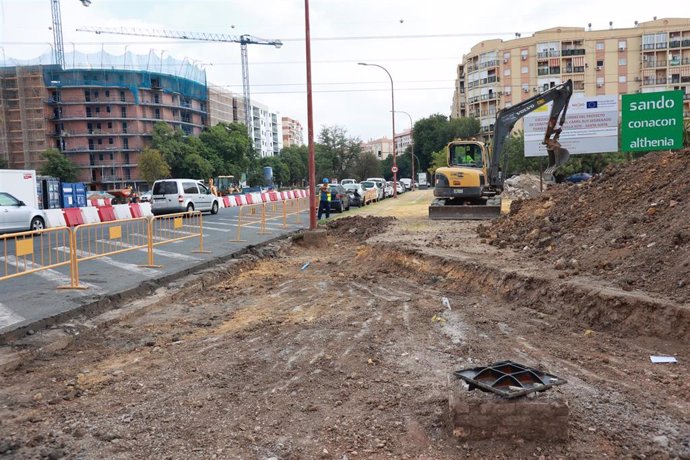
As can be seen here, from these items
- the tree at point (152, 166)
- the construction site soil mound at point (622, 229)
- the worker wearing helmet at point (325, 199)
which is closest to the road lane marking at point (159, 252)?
the construction site soil mound at point (622, 229)

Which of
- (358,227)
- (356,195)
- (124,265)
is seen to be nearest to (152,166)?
(356,195)

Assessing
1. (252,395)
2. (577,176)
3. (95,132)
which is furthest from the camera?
(95,132)

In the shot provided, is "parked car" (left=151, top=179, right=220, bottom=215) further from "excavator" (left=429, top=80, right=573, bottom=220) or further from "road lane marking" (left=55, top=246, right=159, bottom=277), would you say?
"road lane marking" (left=55, top=246, right=159, bottom=277)

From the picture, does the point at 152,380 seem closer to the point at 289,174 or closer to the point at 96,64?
the point at 96,64

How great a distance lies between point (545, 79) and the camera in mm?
79188

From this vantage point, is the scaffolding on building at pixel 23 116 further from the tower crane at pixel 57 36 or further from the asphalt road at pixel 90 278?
the asphalt road at pixel 90 278

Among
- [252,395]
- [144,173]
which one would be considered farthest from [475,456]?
[144,173]

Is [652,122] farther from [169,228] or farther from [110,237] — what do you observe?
[110,237]

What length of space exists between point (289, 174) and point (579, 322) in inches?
4248

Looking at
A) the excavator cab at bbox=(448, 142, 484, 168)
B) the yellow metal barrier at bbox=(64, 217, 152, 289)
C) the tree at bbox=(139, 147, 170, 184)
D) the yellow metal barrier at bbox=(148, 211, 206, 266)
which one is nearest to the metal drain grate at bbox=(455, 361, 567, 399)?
the yellow metal barrier at bbox=(64, 217, 152, 289)

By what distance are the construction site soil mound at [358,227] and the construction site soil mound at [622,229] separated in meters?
3.59

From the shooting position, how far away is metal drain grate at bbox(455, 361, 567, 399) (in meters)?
3.80

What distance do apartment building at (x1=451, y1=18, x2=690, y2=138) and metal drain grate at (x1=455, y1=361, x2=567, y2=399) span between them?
265 ft

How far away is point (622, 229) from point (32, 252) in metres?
9.76
